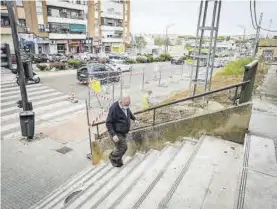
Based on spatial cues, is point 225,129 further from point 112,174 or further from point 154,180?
point 112,174

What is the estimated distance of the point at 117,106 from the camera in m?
4.68

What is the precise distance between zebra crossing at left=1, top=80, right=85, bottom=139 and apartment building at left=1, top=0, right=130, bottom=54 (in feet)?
67.3

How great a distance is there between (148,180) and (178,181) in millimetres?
680

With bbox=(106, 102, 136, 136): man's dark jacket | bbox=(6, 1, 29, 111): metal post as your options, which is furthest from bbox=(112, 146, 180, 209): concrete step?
bbox=(6, 1, 29, 111): metal post

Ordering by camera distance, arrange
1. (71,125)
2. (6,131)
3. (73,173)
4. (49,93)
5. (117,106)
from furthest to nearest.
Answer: (49,93) < (71,125) < (6,131) < (73,173) < (117,106)

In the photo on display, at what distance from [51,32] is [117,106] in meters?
40.4

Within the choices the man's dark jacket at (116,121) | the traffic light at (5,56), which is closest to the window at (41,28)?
the traffic light at (5,56)

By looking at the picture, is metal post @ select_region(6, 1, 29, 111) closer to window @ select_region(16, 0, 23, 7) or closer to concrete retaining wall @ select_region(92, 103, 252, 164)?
concrete retaining wall @ select_region(92, 103, 252, 164)

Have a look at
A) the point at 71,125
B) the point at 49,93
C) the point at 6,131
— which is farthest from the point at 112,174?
the point at 49,93

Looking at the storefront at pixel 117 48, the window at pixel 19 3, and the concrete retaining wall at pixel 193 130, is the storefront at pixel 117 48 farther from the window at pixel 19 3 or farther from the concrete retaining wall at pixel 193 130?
the concrete retaining wall at pixel 193 130

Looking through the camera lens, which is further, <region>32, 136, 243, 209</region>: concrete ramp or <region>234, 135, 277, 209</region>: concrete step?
<region>32, 136, 243, 209</region>: concrete ramp

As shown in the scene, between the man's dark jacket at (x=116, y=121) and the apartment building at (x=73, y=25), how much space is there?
32.8 meters

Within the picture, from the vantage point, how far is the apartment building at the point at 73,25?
36.6 metres

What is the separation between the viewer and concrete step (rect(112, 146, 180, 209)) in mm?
3630
